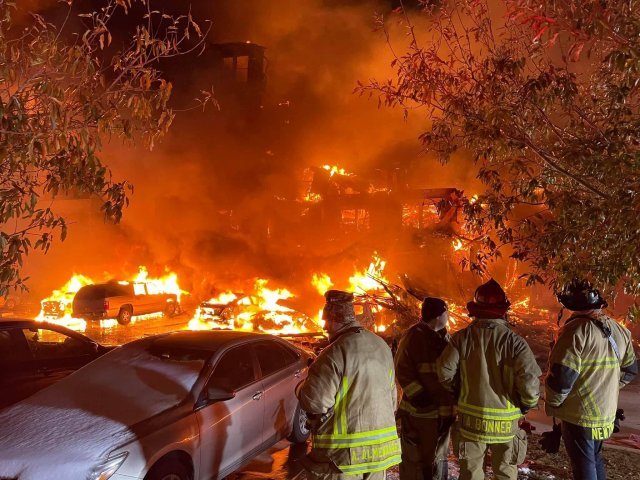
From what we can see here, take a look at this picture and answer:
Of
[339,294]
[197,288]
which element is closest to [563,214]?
[339,294]

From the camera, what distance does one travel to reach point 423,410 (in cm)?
404

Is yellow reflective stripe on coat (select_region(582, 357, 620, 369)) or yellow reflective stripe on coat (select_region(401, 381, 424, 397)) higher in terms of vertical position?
yellow reflective stripe on coat (select_region(582, 357, 620, 369))

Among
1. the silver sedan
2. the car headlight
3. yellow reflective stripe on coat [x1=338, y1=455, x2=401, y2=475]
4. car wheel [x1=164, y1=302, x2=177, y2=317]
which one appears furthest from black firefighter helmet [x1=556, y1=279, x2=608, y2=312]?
car wheel [x1=164, y1=302, x2=177, y2=317]

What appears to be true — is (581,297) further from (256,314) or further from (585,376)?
(256,314)

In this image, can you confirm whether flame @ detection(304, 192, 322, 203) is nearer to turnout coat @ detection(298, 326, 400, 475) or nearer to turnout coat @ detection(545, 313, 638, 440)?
turnout coat @ detection(545, 313, 638, 440)

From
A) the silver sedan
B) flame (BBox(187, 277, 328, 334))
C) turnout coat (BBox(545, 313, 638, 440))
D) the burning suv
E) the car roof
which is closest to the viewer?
the silver sedan

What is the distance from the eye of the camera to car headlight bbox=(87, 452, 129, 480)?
3.33 meters

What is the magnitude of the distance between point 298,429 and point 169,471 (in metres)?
2.10

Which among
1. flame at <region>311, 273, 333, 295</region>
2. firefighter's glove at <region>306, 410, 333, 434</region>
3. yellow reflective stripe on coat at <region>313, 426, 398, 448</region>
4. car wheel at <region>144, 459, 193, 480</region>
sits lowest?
car wheel at <region>144, 459, 193, 480</region>

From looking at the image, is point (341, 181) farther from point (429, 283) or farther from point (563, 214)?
point (563, 214)

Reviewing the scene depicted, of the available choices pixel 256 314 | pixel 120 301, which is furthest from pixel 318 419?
pixel 120 301

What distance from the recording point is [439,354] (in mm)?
4121

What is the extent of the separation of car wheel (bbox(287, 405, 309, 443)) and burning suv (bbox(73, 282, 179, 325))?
13.3 meters

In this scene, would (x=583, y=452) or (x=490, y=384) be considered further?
(x=583, y=452)
